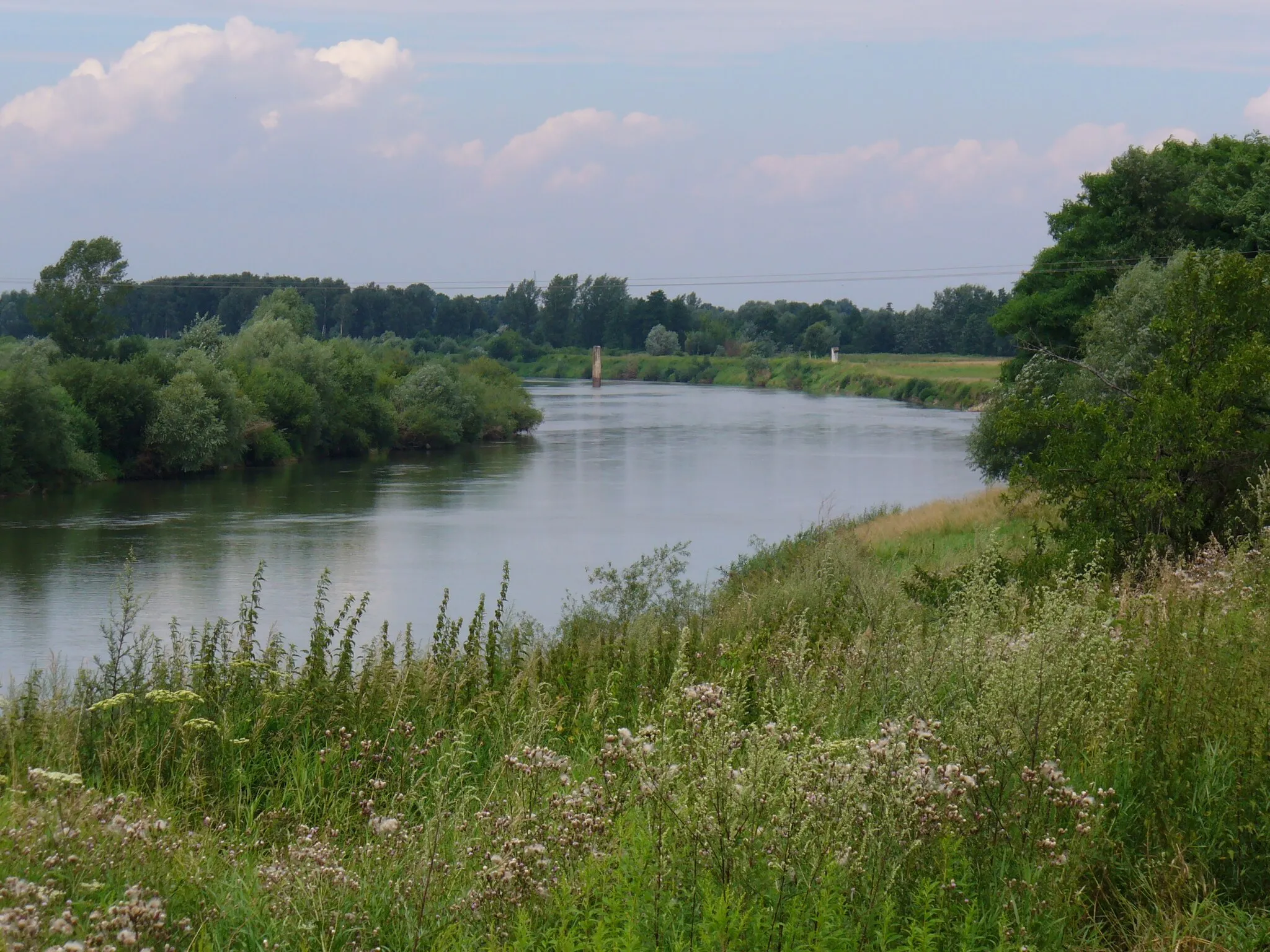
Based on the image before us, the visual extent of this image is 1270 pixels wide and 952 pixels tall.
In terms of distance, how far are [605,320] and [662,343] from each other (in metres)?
13.3

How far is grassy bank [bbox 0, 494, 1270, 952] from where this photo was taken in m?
3.05

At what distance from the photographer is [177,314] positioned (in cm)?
9731

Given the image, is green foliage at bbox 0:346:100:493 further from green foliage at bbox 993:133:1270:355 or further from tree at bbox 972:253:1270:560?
tree at bbox 972:253:1270:560

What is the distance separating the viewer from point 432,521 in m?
31.9

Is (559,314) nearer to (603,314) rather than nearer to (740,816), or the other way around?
(603,314)

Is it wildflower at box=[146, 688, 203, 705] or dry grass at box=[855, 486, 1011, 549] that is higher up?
wildflower at box=[146, 688, 203, 705]

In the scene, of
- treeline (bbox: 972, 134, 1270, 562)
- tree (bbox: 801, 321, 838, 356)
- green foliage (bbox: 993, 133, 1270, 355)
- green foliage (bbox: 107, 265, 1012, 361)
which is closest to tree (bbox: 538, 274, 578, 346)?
green foliage (bbox: 107, 265, 1012, 361)

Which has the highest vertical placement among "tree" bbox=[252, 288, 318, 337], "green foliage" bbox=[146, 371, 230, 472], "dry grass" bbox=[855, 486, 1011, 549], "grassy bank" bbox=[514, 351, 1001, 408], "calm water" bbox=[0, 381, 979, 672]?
"tree" bbox=[252, 288, 318, 337]

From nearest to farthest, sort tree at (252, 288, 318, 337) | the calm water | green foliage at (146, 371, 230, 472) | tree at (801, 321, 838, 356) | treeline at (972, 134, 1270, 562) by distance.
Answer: treeline at (972, 134, 1270, 562), the calm water, green foliage at (146, 371, 230, 472), tree at (252, 288, 318, 337), tree at (801, 321, 838, 356)

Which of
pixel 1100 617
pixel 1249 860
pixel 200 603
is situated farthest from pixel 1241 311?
pixel 200 603

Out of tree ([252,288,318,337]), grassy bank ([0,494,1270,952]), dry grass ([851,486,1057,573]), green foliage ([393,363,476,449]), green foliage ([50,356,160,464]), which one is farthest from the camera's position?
tree ([252,288,318,337])

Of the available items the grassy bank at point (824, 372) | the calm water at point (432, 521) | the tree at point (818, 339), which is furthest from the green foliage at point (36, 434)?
the tree at point (818, 339)

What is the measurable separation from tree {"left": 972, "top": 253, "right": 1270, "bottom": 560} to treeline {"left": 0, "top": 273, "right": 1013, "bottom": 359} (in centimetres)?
9356

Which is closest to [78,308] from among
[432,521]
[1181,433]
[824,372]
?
[432,521]
